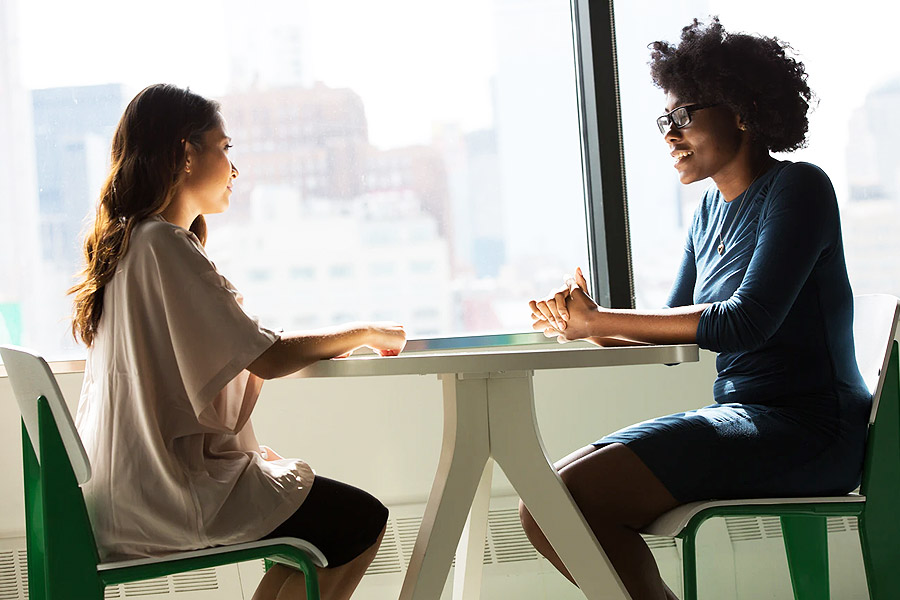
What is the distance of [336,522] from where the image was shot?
57.8 inches

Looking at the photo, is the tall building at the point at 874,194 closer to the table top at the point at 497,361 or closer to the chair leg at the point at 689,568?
the chair leg at the point at 689,568

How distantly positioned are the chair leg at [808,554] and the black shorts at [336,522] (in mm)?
839

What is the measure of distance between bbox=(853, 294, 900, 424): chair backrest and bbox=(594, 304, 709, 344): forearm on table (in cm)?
32

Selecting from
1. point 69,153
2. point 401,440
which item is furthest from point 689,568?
point 69,153

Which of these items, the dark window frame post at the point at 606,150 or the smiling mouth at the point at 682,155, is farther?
the dark window frame post at the point at 606,150

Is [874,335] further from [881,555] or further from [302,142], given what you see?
[302,142]

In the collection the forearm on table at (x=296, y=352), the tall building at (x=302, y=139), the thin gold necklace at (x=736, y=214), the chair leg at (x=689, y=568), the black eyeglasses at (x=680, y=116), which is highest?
the tall building at (x=302, y=139)

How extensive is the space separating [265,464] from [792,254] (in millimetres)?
992

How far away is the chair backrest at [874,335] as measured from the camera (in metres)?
1.55

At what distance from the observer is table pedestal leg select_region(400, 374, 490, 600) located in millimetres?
1409

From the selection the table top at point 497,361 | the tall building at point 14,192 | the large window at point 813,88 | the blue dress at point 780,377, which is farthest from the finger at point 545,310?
the tall building at point 14,192

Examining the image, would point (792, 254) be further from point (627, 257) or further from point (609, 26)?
point (609, 26)

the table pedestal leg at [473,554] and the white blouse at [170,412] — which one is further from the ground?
the white blouse at [170,412]

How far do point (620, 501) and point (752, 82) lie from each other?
90 cm
